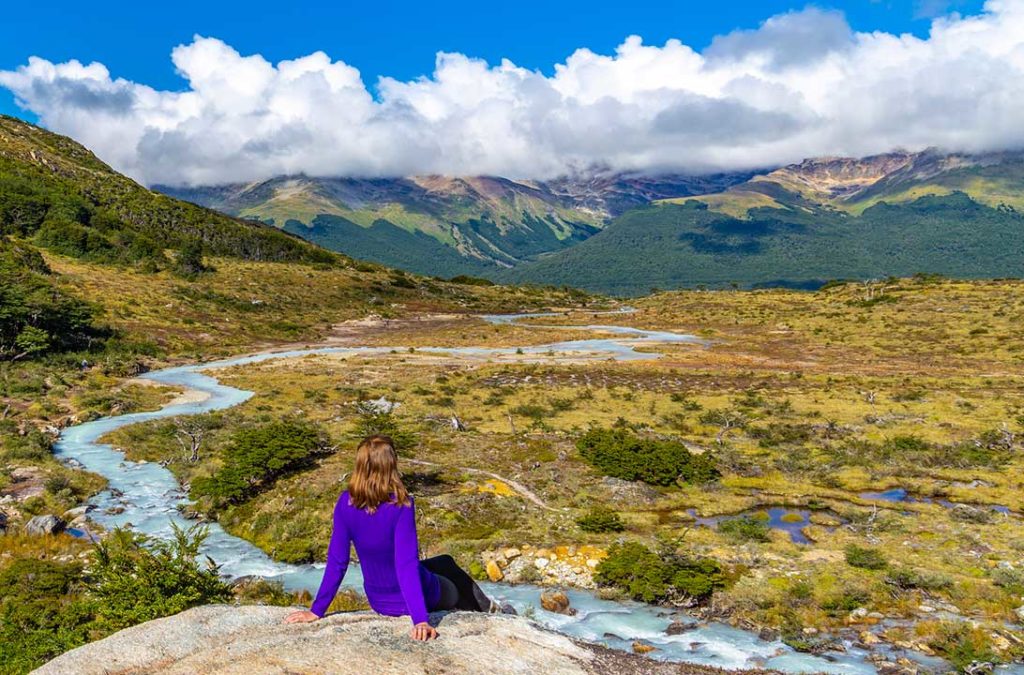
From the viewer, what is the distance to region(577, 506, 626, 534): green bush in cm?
2231

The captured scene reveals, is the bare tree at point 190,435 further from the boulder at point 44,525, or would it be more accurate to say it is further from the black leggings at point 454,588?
the black leggings at point 454,588

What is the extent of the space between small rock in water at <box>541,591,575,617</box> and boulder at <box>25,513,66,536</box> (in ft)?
55.2

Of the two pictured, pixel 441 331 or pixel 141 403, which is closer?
pixel 141 403

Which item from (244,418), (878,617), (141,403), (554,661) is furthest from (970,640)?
(141,403)

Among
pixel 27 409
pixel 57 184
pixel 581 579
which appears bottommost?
pixel 581 579

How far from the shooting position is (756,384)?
5488cm

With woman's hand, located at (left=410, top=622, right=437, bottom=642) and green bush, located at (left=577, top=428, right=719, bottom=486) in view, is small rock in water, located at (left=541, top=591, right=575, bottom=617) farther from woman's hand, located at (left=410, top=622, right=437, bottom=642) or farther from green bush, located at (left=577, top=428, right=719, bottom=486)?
green bush, located at (left=577, top=428, right=719, bottom=486)

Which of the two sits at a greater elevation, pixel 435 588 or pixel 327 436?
pixel 435 588

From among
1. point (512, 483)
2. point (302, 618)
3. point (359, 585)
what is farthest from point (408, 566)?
point (512, 483)

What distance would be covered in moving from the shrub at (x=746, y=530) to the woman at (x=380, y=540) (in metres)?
17.8

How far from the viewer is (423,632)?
22.1 ft

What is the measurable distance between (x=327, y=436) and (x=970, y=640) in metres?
27.9

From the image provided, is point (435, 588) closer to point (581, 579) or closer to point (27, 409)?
point (581, 579)

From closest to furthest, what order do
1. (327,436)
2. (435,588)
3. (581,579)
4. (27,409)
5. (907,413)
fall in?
(435,588) < (581,579) < (327,436) < (27,409) < (907,413)
